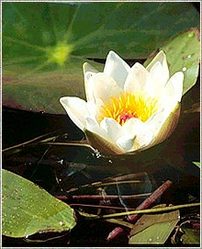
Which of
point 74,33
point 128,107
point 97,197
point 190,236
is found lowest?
point 190,236

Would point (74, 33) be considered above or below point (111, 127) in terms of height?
above

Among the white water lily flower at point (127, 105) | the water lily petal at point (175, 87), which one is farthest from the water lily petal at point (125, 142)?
the water lily petal at point (175, 87)

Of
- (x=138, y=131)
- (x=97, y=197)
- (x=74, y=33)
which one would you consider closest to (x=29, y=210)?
(x=97, y=197)

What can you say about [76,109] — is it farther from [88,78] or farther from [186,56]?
[186,56]

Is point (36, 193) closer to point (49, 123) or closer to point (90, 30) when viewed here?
point (49, 123)

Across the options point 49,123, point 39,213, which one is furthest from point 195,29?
point 39,213

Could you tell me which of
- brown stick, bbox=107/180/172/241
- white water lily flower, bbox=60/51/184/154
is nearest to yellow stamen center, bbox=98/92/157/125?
white water lily flower, bbox=60/51/184/154

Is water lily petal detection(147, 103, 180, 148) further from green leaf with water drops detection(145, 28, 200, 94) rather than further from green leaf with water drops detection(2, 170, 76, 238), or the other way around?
green leaf with water drops detection(2, 170, 76, 238)

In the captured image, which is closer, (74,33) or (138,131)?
(138,131)
